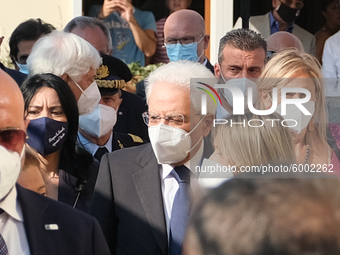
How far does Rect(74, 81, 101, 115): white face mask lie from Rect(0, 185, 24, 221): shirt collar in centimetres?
167

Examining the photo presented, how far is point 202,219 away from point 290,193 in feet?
0.49

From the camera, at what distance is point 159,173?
108 inches

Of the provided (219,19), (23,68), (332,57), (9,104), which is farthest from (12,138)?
(219,19)

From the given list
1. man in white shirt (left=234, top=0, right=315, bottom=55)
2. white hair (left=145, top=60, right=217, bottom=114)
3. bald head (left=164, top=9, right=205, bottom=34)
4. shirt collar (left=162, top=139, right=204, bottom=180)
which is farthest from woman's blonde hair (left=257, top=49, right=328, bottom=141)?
man in white shirt (left=234, top=0, right=315, bottom=55)

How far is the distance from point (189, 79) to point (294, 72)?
1.97 feet

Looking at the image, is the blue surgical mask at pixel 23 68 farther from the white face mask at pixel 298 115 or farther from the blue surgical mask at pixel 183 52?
the white face mask at pixel 298 115

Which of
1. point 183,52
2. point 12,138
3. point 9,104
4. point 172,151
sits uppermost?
point 9,104

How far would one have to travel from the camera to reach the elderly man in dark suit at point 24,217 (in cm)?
178

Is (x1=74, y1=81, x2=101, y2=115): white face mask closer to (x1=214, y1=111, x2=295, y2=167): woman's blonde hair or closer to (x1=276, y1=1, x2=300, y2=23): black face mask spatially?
(x1=214, y1=111, x2=295, y2=167): woman's blonde hair

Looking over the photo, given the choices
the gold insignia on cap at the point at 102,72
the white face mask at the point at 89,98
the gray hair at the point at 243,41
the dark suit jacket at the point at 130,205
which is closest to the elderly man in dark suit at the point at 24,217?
the dark suit jacket at the point at 130,205

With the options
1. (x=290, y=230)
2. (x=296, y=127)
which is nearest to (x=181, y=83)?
(x=296, y=127)

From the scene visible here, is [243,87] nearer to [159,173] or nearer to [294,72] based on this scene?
[294,72]

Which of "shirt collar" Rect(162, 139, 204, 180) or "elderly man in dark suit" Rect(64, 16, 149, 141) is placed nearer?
"shirt collar" Rect(162, 139, 204, 180)

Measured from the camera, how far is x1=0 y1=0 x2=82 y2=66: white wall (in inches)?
239
